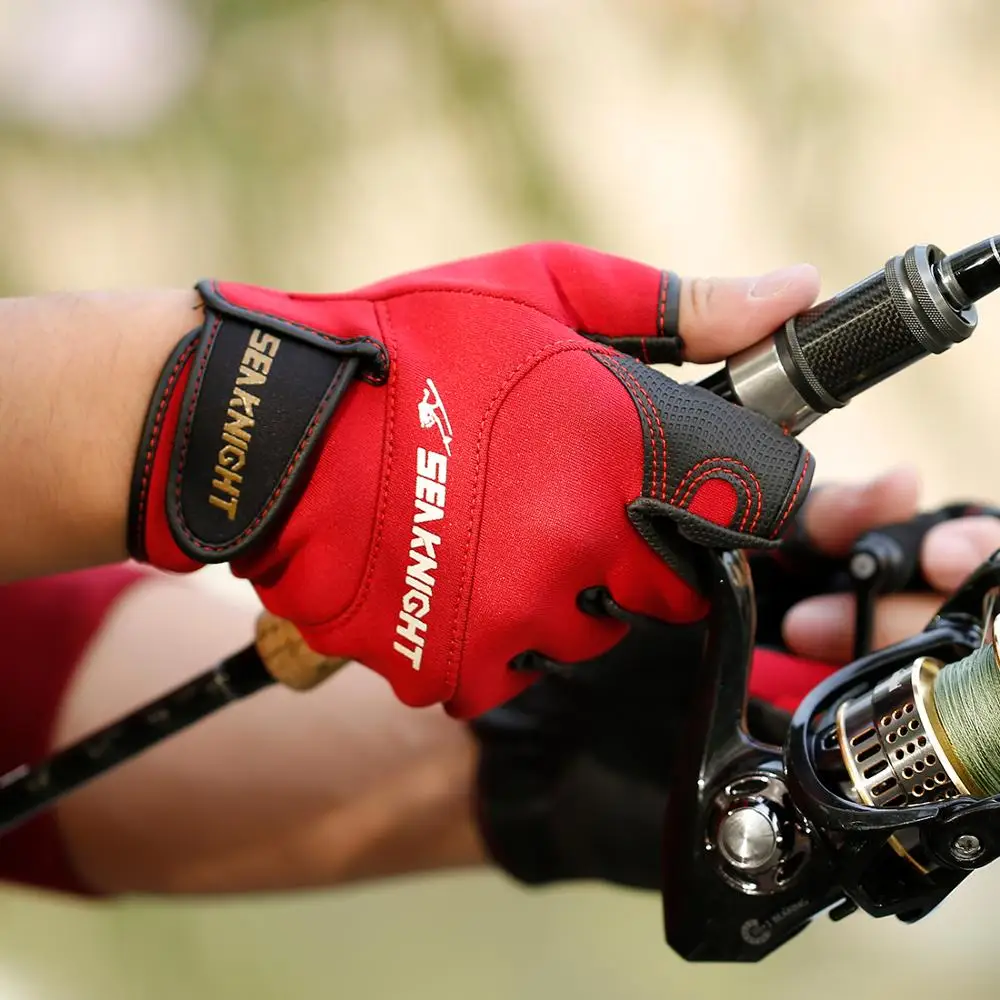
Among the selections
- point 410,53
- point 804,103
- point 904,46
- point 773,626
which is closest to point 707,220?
point 804,103

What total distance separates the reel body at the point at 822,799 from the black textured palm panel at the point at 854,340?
11cm

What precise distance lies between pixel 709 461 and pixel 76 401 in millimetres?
340

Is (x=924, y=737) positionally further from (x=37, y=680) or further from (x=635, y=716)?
(x=37, y=680)

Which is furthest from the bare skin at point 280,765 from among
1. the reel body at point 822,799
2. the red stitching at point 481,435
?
the red stitching at point 481,435

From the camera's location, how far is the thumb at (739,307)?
0.62 m

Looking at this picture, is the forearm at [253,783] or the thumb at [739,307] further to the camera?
the forearm at [253,783]

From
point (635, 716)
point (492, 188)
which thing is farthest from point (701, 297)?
point (492, 188)

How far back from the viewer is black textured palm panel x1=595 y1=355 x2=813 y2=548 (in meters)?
0.60

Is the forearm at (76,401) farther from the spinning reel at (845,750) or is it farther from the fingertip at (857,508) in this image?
the fingertip at (857,508)

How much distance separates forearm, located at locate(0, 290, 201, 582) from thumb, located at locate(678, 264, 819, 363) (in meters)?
0.28

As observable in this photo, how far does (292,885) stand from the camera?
1.04 metres

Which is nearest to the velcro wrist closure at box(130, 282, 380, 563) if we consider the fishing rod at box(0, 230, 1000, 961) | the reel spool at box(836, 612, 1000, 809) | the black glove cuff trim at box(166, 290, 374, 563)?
the black glove cuff trim at box(166, 290, 374, 563)

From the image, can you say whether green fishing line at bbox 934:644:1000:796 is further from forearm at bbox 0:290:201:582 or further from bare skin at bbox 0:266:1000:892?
forearm at bbox 0:290:201:582

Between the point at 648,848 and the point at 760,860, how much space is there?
34 centimetres
